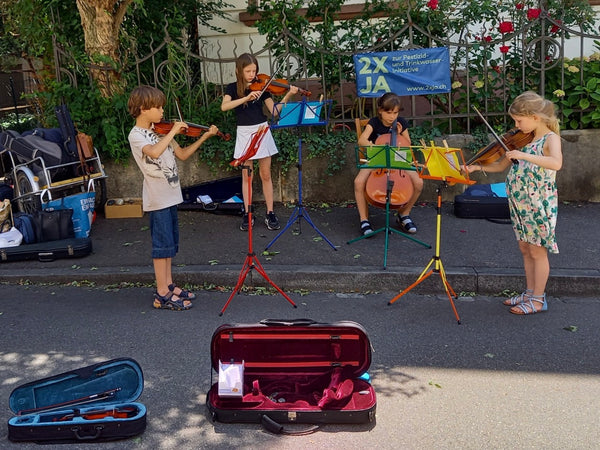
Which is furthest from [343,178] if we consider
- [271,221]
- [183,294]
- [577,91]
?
[183,294]

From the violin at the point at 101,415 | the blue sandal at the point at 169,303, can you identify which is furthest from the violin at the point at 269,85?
the violin at the point at 101,415

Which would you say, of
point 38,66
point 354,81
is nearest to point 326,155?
point 354,81

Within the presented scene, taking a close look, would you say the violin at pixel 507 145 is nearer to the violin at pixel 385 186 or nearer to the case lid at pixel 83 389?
the violin at pixel 385 186

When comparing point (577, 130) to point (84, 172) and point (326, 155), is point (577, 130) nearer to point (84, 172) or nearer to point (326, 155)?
point (326, 155)

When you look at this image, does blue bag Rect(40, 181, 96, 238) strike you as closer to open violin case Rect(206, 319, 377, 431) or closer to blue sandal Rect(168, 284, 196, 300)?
blue sandal Rect(168, 284, 196, 300)

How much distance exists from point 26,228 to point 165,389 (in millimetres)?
3732

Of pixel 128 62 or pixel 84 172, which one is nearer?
pixel 84 172

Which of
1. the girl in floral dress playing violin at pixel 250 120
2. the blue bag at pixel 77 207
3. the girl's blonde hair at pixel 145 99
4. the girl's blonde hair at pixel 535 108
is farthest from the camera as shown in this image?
the blue bag at pixel 77 207

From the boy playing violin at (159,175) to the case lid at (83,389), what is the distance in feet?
6.03

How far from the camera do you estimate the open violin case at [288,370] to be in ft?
12.9

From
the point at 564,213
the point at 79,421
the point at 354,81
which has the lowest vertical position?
the point at 564,213

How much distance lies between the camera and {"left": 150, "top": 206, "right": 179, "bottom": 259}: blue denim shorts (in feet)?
18.6

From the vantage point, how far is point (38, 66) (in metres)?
12.7

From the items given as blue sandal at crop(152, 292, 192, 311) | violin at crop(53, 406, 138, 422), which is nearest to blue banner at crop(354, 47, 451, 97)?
blue sandal at crop(152, 292, 192, 311)
